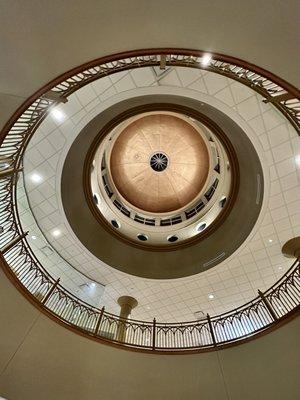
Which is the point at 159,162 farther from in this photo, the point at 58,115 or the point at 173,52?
the point at 173,52

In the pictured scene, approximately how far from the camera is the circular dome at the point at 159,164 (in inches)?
480

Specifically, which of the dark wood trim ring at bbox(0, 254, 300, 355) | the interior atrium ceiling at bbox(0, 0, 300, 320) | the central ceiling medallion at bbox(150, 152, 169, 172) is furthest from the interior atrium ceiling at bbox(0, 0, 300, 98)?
the central ceiling medallion at bbox(150, 152, 169, 172)

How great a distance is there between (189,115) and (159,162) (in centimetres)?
391

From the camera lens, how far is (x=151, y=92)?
828 centimetres

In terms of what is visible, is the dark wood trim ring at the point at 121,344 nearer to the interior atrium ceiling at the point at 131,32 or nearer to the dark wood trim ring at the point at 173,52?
the dark wood trim ring at the point at 173,52

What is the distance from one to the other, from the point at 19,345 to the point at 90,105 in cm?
683

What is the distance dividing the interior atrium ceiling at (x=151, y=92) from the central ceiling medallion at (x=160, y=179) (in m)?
1.94

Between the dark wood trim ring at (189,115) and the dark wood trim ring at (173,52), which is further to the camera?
the dark wood trim ring at (189,115)

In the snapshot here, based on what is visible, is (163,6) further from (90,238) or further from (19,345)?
(90,238)

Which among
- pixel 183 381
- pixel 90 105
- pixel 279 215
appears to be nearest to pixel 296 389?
pixel 183 381

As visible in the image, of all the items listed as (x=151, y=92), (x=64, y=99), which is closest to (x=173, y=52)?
(x=64, y=99)

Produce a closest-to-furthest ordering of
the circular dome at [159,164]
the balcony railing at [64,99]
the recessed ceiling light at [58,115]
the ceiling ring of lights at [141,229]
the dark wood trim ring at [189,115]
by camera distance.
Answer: the balcony railing at [64,99]
the recessed ceiling light at [58,115]
the ceiling ring of lights at [141,229]
the dark wood trim ring at [189,115]
the circular dome at [159,164]

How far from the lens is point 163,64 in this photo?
14.3ft

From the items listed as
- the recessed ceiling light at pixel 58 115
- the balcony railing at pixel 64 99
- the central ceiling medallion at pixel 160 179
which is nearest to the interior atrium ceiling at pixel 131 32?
the balcony railing at pixel 64 99
